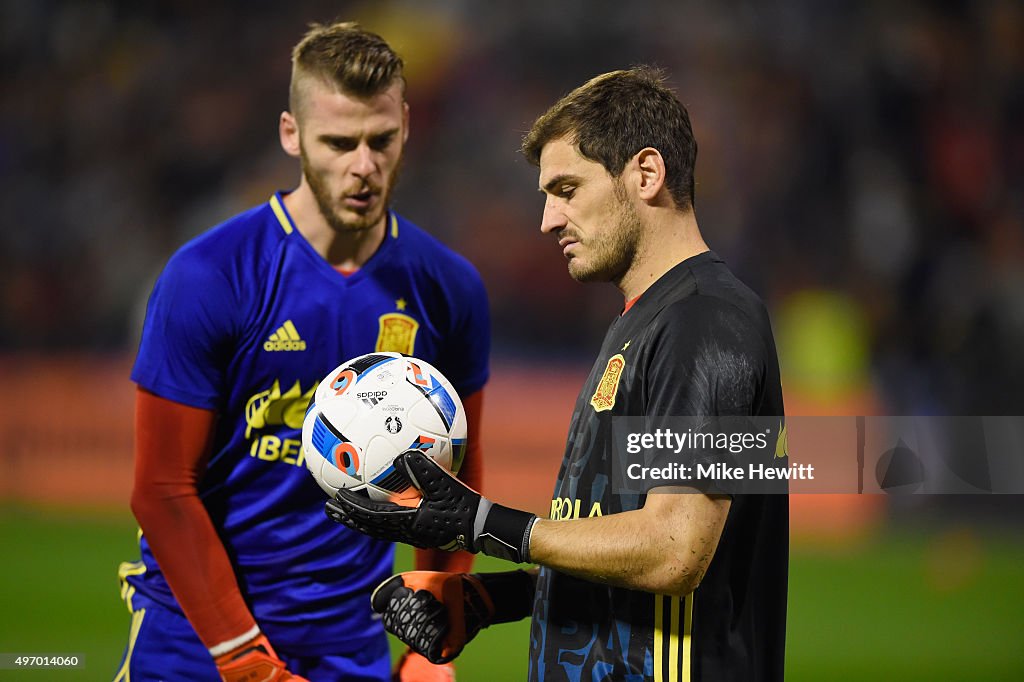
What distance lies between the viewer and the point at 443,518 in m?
2.86

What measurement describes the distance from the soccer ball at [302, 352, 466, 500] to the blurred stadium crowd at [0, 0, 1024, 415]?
841 cm

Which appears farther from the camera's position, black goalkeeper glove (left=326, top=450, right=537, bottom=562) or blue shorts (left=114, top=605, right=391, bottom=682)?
blue shorts (left=114, top=605, right=391, bottom=682)

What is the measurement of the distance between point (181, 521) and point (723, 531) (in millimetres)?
1746

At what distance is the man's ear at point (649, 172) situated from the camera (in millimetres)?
3008

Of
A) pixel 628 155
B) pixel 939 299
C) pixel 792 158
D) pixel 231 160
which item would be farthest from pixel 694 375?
pixel 231 160

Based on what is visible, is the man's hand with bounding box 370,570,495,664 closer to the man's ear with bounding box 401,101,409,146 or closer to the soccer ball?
the soccer ball

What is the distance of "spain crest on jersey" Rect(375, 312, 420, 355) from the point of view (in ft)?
12.8

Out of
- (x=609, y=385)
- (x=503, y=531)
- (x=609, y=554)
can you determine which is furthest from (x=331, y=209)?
(x=609, y=554)

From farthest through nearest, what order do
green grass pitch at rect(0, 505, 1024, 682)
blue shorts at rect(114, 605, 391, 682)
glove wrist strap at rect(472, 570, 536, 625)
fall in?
green grass pitch at rect(0, 505, 1024, 682) < blue shorts at rect(114, 605, 391, 682) < glove wrist strap at rect(472, 570, 536, 625)

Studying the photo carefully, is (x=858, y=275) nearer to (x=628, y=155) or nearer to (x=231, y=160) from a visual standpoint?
(x=231, y=160)

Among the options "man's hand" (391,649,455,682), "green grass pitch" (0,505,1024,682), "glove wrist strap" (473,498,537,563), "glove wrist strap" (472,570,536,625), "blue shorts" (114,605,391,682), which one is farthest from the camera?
"green grass pitch" (0,505,1024,682)

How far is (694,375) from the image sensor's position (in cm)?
265

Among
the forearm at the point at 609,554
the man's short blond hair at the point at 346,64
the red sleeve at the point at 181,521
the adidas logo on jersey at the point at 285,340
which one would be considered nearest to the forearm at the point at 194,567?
the red sleeve at the point at 181,521

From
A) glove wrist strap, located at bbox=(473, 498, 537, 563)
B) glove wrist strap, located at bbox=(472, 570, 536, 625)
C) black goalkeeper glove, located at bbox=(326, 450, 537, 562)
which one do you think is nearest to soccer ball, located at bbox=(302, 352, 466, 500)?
black goalkeeper glove, located at bbox=(326, 450, 537, 562)
